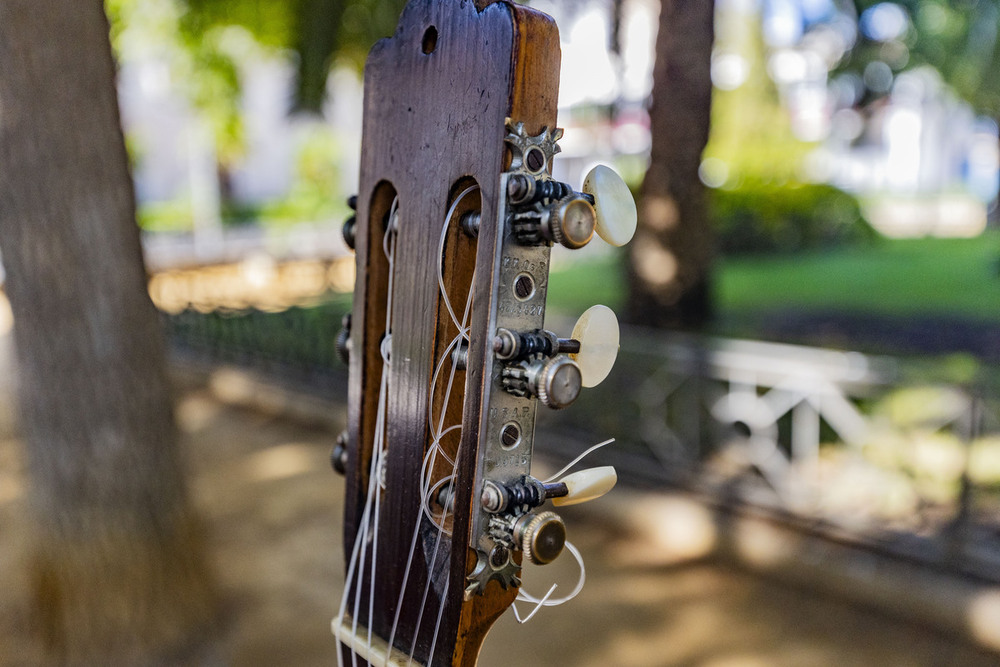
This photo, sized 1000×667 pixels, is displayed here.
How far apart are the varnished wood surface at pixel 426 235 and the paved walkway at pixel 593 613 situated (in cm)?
201

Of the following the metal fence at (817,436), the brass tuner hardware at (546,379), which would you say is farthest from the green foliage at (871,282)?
the brass tuner hardware at (546,379)

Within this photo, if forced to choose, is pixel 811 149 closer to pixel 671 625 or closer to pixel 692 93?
pixel 692 93

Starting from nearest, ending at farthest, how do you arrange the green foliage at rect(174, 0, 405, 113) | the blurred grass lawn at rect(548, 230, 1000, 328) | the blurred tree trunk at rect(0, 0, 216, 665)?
the blurred tree trunk at rect(0, 0, 216, 665)
the green foliage at rect(174, 0, 405, 113)
the blurred grass lawn at rect(548, 230, 1000, 328)

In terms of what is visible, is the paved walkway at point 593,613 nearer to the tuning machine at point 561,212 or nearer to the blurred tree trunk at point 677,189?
the blurred tree trunk at point 677,189

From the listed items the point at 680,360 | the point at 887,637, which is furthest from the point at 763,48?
the point at 887,637

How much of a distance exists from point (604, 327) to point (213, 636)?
260 cm

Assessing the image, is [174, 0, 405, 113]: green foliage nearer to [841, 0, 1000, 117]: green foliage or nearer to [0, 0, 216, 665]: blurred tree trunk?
[0, 0, 216, 665]: blurred tree trunk

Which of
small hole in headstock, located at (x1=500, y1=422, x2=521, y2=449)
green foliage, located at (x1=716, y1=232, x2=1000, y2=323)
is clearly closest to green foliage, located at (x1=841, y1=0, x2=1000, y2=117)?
green foliage, located at (x1=716, y1=232, x2=1000, y2=323)

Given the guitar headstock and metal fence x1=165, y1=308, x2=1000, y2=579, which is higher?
the guitar headstock

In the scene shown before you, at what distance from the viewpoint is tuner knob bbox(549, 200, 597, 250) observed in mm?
984

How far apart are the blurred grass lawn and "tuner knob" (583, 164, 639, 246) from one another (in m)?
5.36

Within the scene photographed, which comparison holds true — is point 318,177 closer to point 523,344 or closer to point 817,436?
point 817,436

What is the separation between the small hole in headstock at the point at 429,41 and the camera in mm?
1174

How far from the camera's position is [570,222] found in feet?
3.25
